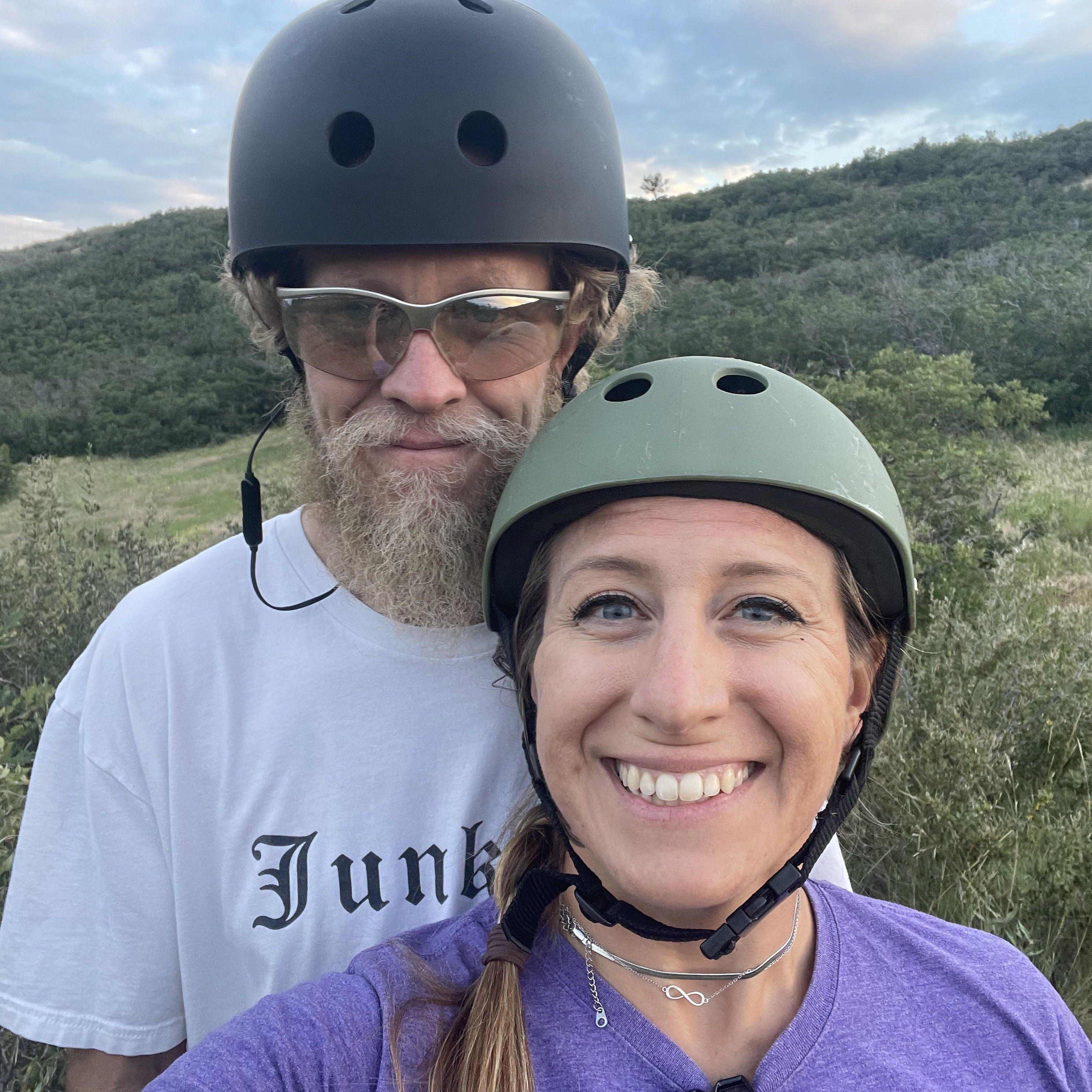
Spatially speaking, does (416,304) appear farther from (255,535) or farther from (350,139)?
(255,535)

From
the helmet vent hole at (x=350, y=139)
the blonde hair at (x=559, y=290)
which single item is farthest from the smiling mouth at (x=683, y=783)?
the helmet vent hole at (x=350, y=139)

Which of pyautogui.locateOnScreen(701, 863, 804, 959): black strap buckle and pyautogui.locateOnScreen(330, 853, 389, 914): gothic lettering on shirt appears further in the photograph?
pyautogui.locateOnScreen(330, 853, 389, 914): gothic lettering on shirt

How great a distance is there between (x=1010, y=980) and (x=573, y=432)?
1606 mm

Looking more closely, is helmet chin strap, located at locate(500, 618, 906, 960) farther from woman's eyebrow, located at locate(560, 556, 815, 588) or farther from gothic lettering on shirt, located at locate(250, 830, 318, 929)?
gothic lettering on shirt, located at locate(250, 830, 318, 929)

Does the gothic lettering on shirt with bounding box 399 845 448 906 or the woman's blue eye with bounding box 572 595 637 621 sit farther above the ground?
the woman's blue eye with bounding box 572 595 637 621

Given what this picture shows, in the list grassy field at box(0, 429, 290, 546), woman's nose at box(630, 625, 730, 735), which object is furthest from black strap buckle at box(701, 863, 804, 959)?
grassy field at box(0, 429, 290, 546)

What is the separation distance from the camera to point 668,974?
1.77 metres

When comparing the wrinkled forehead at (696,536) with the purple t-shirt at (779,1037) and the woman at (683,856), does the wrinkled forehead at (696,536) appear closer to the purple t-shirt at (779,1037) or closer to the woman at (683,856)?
the woman at (683,856)

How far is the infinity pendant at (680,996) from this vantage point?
1.80 meters

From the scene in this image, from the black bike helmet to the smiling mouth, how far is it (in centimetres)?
145

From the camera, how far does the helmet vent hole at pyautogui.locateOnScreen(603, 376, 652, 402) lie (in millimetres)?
2145

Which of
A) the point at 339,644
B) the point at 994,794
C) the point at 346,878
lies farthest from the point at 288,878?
the point at 994,794

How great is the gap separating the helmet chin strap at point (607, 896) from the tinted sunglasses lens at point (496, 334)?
922 millimetres

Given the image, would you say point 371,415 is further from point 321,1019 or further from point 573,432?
point 321,1019
